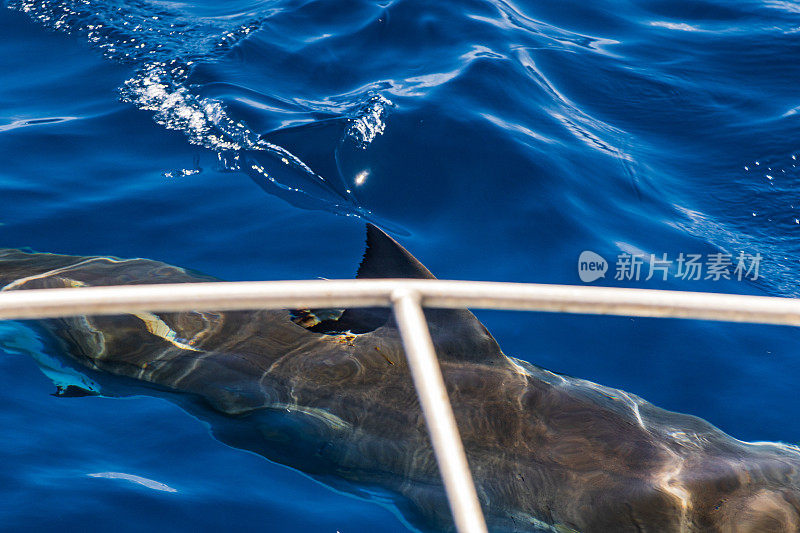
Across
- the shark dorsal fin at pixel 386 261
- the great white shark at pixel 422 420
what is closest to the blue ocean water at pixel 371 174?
the great white shark at pixel 422 420

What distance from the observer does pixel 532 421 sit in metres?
3.96

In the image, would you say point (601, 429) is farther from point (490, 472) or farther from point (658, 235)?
point (658, 235)

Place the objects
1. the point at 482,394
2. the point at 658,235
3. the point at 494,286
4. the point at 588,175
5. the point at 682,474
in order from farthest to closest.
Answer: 1. the point at 588,175
2. the point at 658,235
3. the point at 482,394
4. the point at 682,474
5. the point at 494,286

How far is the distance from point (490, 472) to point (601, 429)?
0.59 metres

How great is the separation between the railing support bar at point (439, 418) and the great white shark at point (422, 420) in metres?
2.15

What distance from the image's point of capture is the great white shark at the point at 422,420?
3.69 meters

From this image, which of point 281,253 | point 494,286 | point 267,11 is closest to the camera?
point 494,286

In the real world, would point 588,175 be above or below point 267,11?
below

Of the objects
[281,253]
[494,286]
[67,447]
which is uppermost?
[281,253]

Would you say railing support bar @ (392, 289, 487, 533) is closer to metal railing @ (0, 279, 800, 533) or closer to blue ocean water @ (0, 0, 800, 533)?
metal railing @ (0, 279, 800, 533)

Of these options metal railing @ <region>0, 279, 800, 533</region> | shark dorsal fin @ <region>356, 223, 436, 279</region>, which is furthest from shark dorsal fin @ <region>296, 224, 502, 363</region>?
metal railing @ <region>0, 279, 800, 533</region>

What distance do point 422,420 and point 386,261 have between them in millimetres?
806

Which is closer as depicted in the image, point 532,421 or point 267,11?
point 532,421

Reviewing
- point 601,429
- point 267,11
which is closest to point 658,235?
point 601,429
